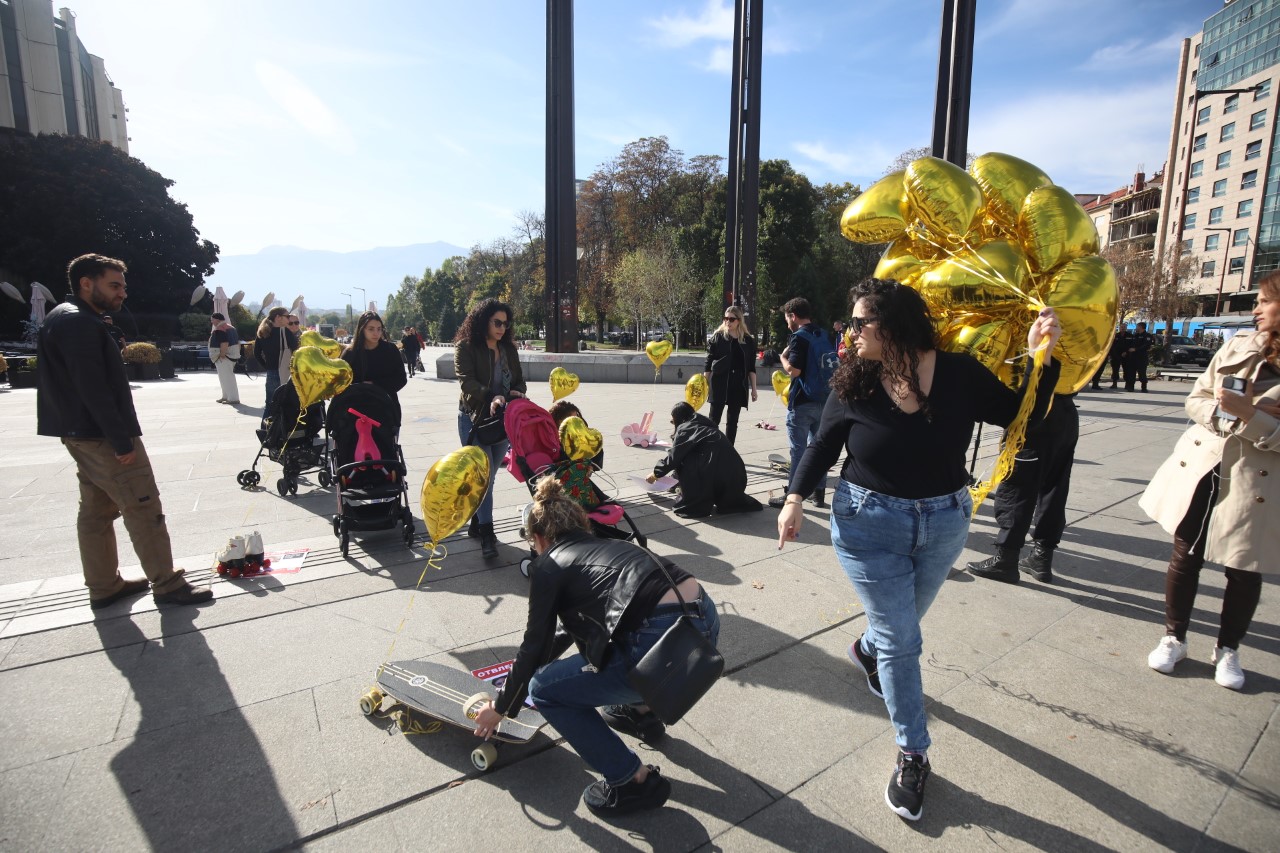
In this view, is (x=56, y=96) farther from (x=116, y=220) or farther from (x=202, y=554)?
(x=202, y=554)

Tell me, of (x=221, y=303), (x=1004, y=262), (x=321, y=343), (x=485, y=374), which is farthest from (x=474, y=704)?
(x=221, y=303)

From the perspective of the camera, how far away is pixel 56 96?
129ft

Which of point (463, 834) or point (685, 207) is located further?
point (685, 207)

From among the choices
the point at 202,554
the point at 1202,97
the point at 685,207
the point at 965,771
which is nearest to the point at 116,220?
the point at 685,207

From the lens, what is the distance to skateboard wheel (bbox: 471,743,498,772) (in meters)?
2.31

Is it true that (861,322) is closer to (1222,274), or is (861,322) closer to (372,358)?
(372,358)

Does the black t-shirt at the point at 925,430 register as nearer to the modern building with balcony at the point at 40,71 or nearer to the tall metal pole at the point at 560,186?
the tall metal pole at the point at 560,186

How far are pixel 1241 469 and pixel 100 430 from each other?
221 inches

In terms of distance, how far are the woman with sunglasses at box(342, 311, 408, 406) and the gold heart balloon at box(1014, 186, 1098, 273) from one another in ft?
15.0

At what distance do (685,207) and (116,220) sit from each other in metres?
32.4

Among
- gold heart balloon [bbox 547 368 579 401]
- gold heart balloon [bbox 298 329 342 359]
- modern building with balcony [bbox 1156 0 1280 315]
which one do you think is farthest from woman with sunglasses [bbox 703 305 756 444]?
modern building with balcony [bbox 1156 0 1280 315]

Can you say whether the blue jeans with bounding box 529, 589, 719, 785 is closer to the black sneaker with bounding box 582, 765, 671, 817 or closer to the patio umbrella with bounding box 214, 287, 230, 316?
the black sneaker with bounding box 582, 765, 671, 817

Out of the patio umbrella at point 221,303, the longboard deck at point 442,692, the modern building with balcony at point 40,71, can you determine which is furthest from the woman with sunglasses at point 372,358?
the modern building with balcony at point 40,71

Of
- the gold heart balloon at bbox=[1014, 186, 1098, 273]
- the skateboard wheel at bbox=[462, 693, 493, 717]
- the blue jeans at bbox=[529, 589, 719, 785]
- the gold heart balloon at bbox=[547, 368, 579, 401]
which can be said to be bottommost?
the skateboard wheel at bbox=[462, 693, 493, 717]
